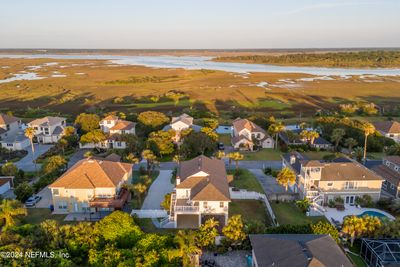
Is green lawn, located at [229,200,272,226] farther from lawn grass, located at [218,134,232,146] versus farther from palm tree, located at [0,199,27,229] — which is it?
lawn grass, located at [218,134,232,146]

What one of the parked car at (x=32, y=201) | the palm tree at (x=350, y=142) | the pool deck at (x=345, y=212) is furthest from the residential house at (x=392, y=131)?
the parked car at (x=32, y=201)

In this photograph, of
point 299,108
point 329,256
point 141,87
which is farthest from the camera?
point 141,87

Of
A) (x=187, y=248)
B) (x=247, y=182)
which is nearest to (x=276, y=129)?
(x=247, y=182)

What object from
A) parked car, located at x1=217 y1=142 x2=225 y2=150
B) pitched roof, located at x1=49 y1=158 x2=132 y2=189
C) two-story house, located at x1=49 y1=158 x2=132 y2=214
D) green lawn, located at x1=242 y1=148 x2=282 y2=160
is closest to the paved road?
green lawn, located at x1=242 y1=148 x2=282 y2=160

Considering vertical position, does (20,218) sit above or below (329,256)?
below

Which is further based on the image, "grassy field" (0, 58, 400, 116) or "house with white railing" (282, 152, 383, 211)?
"grassy field" (0, 58, 400, 116)

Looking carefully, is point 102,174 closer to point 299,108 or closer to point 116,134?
point 116,134

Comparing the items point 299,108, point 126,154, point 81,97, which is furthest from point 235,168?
point 81,97
